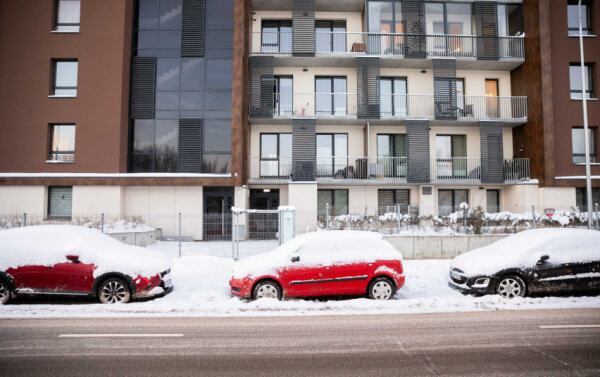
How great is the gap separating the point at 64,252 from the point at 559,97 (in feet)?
75.7

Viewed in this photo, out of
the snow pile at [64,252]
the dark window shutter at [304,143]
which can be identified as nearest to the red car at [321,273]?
the snow pile at [64,252]

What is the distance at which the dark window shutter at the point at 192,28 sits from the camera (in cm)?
1844

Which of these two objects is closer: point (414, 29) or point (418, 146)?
point (418, 146)

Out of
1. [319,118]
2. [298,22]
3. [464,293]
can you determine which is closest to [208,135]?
[319,118]

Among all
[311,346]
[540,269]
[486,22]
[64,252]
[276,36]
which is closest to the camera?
[311,346]

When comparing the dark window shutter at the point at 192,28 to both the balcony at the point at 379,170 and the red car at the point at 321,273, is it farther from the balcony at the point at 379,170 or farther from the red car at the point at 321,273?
the red car at the point at 321,273

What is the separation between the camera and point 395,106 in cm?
2019

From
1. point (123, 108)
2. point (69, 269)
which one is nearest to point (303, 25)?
point (123, 108)

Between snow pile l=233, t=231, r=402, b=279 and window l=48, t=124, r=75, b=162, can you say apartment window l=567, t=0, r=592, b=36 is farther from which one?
window l=48, t=124, r=75, b=162

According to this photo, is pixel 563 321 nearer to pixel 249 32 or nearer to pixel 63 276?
pixel 63 276

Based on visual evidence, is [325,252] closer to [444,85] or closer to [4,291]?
[4,291]

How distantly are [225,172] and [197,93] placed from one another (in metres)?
4.43

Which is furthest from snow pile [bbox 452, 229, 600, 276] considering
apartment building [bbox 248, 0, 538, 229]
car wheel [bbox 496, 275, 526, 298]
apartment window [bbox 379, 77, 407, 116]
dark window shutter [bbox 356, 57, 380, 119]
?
apartment window [bbox 379, 77, 407, 116]

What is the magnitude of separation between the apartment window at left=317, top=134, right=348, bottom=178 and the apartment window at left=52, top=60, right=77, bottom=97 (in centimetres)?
1339
